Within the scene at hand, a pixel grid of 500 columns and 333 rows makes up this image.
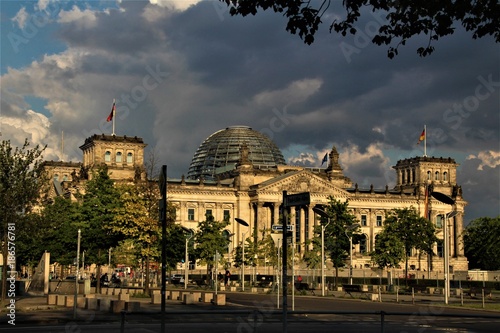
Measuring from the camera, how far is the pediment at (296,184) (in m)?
153

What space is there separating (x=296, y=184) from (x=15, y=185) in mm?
110205

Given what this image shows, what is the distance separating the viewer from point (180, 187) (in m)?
151

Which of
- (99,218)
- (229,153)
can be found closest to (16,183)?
(99,218)

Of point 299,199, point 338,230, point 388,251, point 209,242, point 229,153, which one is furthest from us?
point 229,153

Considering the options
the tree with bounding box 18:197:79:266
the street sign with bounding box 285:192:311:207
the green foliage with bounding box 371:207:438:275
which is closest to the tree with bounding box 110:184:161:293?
the tree with bounding box 18:197:79:266

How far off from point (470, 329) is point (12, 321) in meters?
18.4

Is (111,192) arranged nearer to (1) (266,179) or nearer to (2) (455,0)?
(2) (455,0)

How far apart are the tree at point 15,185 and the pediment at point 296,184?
10679cm

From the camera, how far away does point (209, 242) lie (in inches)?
4171

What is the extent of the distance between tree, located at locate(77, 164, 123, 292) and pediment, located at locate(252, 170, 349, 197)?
243 ft

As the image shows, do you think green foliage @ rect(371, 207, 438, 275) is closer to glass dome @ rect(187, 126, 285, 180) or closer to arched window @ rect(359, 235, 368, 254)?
arched window @ rect(359, 235, 368, 254)

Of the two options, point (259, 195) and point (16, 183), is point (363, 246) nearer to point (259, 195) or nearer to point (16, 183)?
point (259, 195)

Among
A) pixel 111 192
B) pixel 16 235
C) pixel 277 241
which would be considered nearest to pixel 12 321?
pixel 277 241

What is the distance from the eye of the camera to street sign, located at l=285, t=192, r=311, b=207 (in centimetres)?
1798
